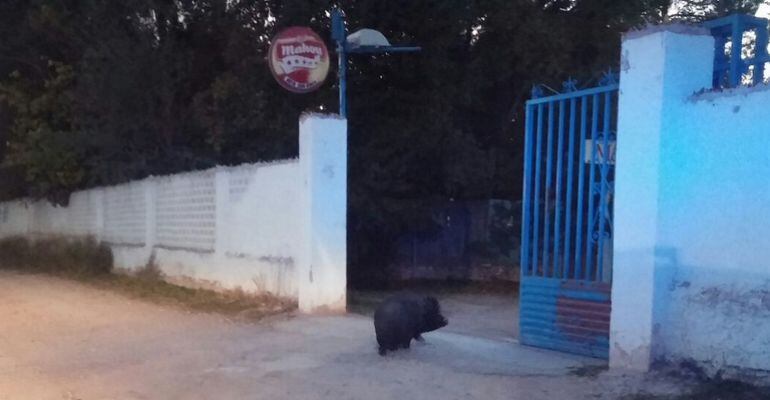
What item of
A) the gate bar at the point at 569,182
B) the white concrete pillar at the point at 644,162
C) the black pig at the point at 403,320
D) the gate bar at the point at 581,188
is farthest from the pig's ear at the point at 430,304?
the white concrete pillar at the point at 644,162

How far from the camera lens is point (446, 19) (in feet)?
45.2

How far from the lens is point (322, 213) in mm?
9969

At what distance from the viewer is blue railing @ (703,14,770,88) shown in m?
6.27

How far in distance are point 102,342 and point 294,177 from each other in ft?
10.2

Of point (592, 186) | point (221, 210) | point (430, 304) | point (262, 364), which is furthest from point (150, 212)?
point (592, 186)

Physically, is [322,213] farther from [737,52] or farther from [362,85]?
[737,52]

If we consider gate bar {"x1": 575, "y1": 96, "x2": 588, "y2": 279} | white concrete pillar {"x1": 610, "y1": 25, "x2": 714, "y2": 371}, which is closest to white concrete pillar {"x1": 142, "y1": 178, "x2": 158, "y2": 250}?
gate bar {"x1": 575, "y1": 96, "x2": 588, "y2": 279}

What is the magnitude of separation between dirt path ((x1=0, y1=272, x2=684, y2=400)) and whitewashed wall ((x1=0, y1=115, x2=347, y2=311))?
87 centimetres

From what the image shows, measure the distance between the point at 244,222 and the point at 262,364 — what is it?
451 cm

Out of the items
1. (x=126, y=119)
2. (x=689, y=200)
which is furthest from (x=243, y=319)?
(x=126, y=119)

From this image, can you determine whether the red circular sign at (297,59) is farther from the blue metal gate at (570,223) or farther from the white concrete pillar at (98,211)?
the white concrete pillar at (98,211)

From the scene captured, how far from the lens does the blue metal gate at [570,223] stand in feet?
23.0

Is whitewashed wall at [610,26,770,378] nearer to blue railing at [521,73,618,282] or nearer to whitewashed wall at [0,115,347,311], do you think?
blue railing at [521,73,618,282]

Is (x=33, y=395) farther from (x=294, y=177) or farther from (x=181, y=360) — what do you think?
(x=294, y=177)
